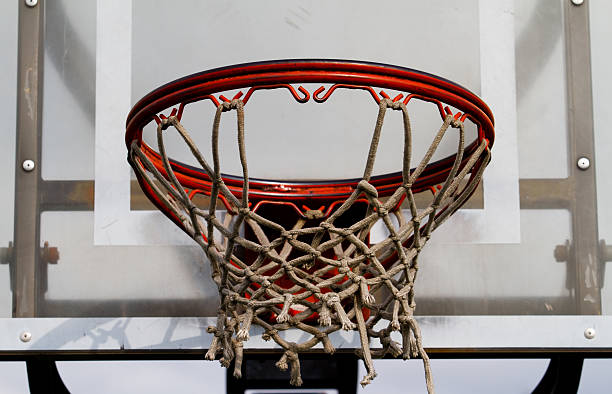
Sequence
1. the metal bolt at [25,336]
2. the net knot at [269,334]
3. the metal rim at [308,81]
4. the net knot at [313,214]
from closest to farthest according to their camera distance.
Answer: the metal rim at [308,81]
the net knot at [269,334]
the net knot at [313,214]
the metal bolt at [25,336]

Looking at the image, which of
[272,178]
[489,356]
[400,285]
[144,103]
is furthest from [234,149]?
[489,356]

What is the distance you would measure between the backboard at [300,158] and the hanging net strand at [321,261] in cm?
27

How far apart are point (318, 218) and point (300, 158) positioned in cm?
21

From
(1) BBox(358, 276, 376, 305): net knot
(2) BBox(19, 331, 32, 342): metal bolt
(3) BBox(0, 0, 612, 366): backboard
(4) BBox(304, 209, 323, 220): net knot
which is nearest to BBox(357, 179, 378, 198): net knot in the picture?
(1) BBox(358, 276, 376, 305): net knot

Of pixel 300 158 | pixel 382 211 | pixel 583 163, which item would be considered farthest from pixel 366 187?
pixel 583 163

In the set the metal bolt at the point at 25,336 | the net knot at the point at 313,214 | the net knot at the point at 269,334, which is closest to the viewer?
the net knot at the point at 269,334

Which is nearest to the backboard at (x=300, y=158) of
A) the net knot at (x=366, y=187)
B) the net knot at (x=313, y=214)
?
the net knot at (x=313, y=214)

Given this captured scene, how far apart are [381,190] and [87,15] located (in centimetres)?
79

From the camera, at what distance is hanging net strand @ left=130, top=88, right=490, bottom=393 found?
4.32 ft

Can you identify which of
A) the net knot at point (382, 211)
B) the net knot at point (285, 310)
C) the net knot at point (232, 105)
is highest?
the net knot at point (232, 105)

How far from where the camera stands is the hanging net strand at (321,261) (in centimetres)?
132

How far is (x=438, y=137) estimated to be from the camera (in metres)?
1.32

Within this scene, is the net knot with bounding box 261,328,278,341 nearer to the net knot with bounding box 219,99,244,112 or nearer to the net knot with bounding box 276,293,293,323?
the net knot with bounding box 276,293,293,323

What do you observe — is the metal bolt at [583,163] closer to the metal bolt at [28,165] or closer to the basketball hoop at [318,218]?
the basketball hoop at [318,218]
